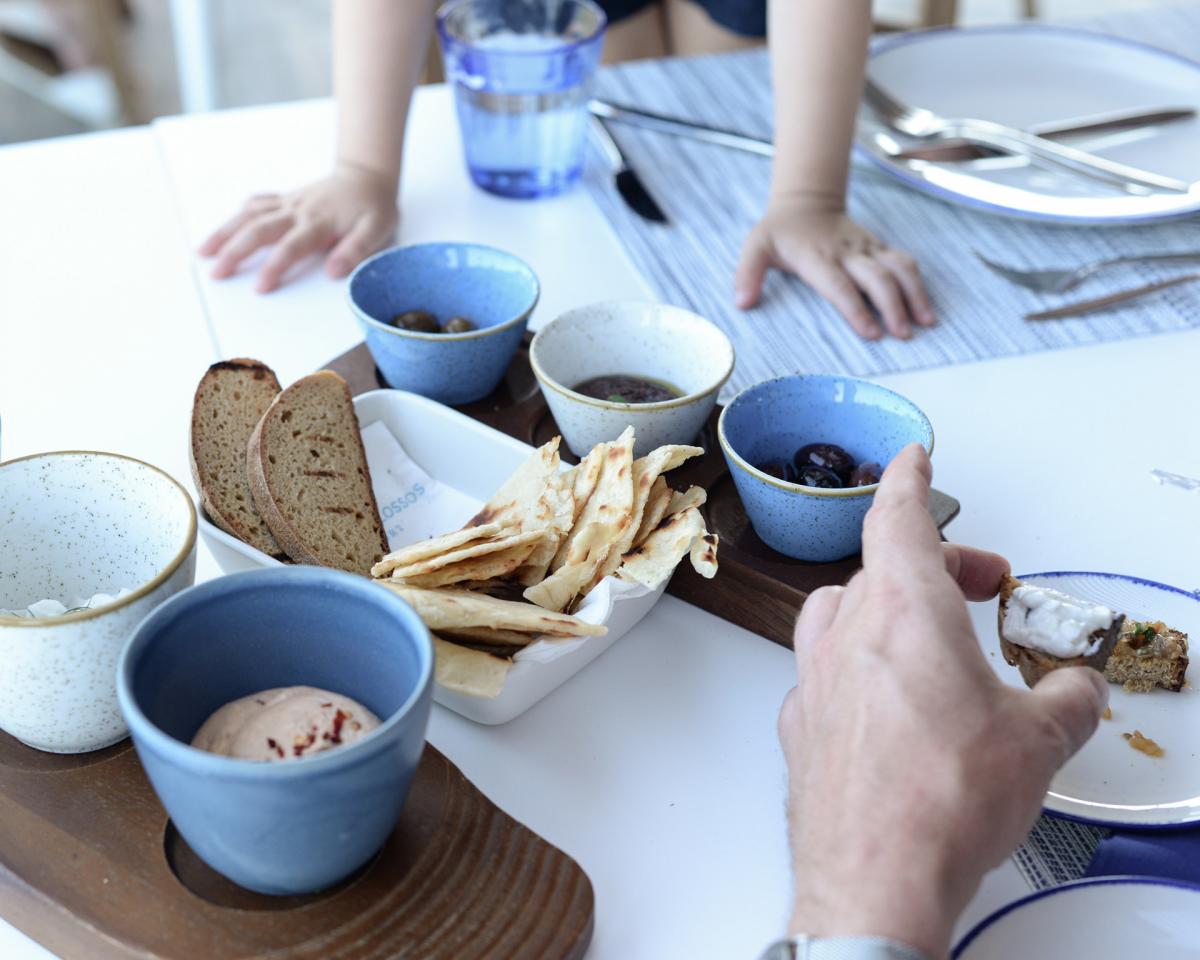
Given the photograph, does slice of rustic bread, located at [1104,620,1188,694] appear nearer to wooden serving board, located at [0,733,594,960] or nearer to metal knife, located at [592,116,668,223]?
wooden serving board, located at [0,733,594,960]

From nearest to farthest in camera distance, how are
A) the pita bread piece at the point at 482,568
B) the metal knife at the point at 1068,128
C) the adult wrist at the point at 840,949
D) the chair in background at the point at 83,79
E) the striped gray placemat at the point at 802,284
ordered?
the adult wrist at the point at 840,949
the pita bread piece at the point at 482,568
the striped gray placemat at the point at 802,284
the metal knife at the point at 1068,128
the chair in background at the point at 83,79

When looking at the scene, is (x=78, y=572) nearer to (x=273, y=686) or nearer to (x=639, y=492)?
(x=273, y=686)

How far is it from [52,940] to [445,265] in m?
0.67

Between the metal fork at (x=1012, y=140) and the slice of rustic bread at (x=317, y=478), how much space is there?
871 millimetres

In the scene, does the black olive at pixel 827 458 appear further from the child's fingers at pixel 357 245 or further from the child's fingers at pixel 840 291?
the child's fingers at pixel 357 245

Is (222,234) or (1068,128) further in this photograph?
(1068,128)

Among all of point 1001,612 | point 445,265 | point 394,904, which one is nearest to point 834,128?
point 445,265

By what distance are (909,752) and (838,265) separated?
0.80m

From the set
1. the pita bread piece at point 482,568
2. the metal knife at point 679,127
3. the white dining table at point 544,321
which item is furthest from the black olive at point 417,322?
the metal knife at point 679,127

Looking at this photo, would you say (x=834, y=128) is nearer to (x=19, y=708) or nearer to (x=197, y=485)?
(x=197, y=485)

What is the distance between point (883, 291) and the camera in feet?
4.01

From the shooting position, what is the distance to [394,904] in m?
0.62

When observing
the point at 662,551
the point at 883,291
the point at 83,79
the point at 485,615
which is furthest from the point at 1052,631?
the point at 83,79

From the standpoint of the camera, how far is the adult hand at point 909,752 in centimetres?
55
